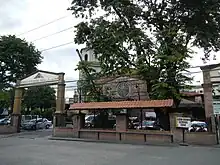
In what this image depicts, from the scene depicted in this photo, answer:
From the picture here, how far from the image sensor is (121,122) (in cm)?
2064

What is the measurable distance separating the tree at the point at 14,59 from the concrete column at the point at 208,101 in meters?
23.5

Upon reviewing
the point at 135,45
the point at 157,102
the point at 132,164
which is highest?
the point at 135,45

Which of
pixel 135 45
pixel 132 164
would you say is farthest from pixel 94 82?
pixel 132 164

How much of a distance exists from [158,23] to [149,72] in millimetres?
4282

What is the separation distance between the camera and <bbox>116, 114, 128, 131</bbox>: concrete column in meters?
20.5

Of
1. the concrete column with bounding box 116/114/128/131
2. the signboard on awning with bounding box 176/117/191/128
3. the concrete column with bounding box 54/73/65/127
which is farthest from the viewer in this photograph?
the concrete column with bounding box 54/73/65/127

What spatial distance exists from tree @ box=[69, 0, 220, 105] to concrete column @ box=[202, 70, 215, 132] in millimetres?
1576

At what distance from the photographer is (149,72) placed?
2020cm

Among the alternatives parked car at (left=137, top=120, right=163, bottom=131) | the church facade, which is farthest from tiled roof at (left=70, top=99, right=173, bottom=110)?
→ the church facade

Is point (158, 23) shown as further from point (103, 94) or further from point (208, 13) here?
point (103, 94)

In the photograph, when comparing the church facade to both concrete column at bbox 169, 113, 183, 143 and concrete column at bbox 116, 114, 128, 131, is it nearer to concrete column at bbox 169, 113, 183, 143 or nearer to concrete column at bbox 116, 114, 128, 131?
concrete column at bbox 116, 114, 128, 131

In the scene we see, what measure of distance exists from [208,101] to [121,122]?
22.2 feet

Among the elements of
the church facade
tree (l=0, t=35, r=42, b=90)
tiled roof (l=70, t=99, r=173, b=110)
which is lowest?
tiled roof (l=70, t=99, r=173, b=110)

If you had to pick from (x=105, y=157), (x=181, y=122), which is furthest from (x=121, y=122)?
(x=105, y=157)
